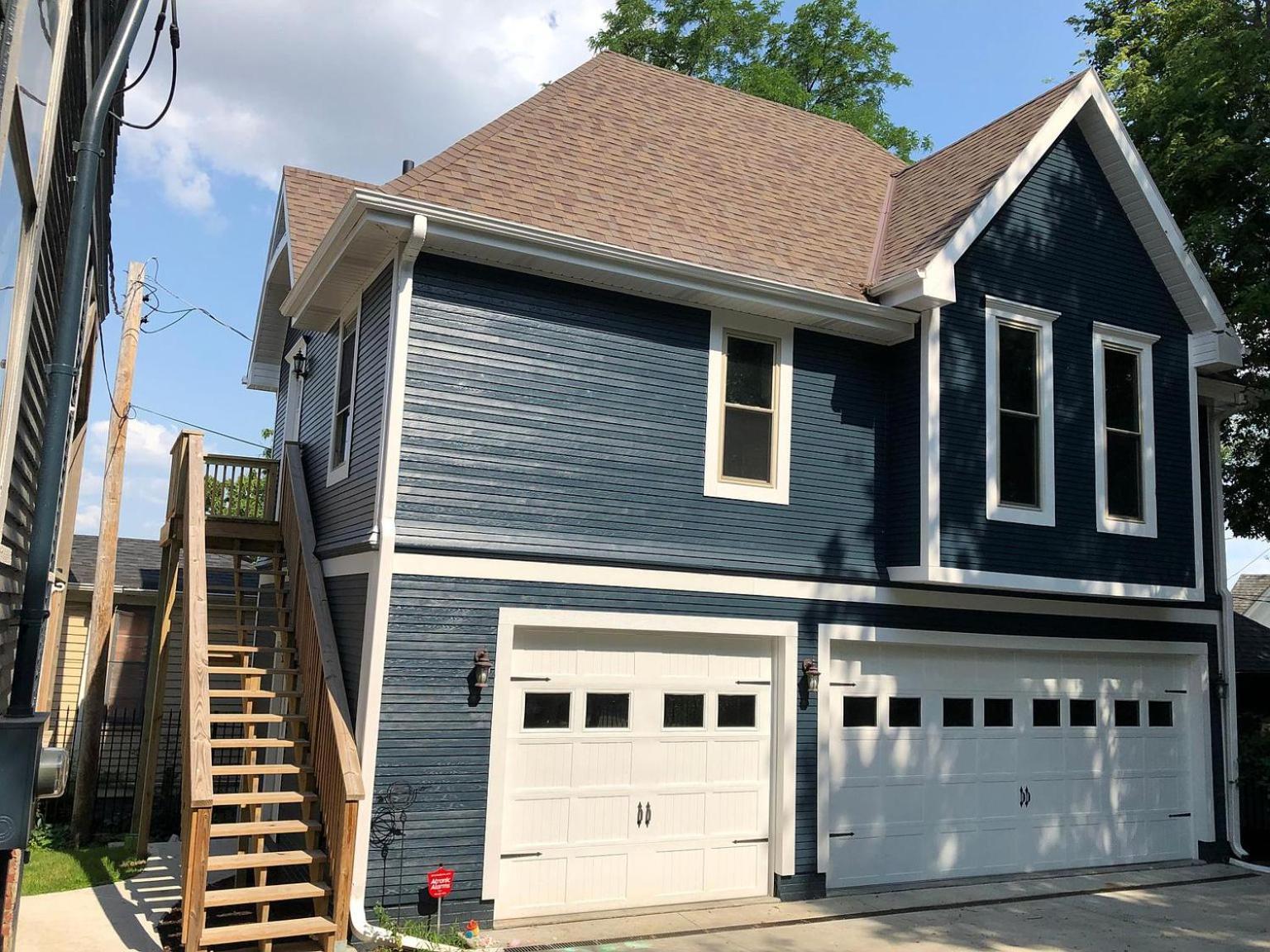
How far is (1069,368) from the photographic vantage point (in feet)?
37.0

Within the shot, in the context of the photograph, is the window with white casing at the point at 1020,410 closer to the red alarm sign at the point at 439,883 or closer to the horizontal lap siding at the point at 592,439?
the horizontal lap siding at the point at 592,439

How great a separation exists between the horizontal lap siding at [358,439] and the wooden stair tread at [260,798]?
6.94 ft

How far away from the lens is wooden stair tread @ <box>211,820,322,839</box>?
7.61 metres

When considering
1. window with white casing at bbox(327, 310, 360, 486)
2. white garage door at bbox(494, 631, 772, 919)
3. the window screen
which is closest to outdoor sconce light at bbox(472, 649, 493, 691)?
white garage door at bbox(494, 631, 772, 919)

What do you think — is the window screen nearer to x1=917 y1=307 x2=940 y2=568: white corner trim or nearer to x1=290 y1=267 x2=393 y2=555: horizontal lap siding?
x1=917 y1=307 x2=940 y2=568: white corner trim

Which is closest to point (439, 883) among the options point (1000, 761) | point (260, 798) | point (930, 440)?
point (260, 798)

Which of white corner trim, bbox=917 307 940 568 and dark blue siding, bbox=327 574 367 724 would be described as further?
white corner trim, bbox=917 307 940 568

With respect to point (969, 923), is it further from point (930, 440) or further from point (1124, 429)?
point (1124, 429)

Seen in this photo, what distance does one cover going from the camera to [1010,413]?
10852 millimetres

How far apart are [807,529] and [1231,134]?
30.6 feet

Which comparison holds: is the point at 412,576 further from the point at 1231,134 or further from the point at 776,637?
the point at 1231,134

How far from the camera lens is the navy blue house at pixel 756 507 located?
28.6 ft

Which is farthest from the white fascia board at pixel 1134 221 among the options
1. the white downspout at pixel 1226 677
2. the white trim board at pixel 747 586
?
the white trim board at pixel 747 586

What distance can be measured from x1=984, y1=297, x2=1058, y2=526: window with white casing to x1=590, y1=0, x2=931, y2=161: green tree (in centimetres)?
1511
